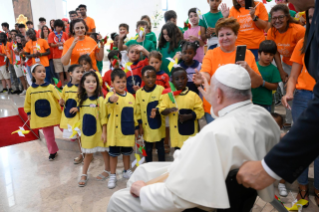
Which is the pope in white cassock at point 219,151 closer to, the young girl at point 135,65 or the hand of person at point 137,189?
the hand of person at point 137,189

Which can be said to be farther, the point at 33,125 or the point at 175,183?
the point at 33,125

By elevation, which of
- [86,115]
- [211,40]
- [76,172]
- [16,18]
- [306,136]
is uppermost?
[16,18]

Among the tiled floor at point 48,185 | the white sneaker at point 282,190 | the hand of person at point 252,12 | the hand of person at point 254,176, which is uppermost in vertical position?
the hand of person at point 252,12

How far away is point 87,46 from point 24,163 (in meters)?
1.94

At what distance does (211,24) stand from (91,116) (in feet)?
7.22

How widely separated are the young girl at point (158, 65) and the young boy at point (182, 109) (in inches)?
22.4

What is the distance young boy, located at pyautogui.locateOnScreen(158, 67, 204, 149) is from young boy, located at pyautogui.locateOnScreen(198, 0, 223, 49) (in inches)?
42.6

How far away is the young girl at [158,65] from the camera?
3504 millimetres

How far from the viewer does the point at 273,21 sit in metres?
3.18

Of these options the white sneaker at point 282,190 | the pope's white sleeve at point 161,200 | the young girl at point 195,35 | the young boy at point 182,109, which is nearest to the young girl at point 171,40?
the young girl at point 195,35

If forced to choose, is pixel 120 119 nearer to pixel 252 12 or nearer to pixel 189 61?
pixel 189 61

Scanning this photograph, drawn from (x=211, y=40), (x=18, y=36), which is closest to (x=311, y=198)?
(x=211, y=40)

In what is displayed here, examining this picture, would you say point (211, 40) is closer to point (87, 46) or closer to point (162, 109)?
point (162, 109)

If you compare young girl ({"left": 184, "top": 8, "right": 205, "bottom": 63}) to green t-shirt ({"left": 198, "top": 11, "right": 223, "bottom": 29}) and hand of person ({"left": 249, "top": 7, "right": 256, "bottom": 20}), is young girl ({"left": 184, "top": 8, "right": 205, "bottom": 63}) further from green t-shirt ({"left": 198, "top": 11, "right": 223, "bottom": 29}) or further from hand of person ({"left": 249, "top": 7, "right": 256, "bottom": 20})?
hand of person ({"left": 249, "top": 7, "right": 256, "bottom": 20})
